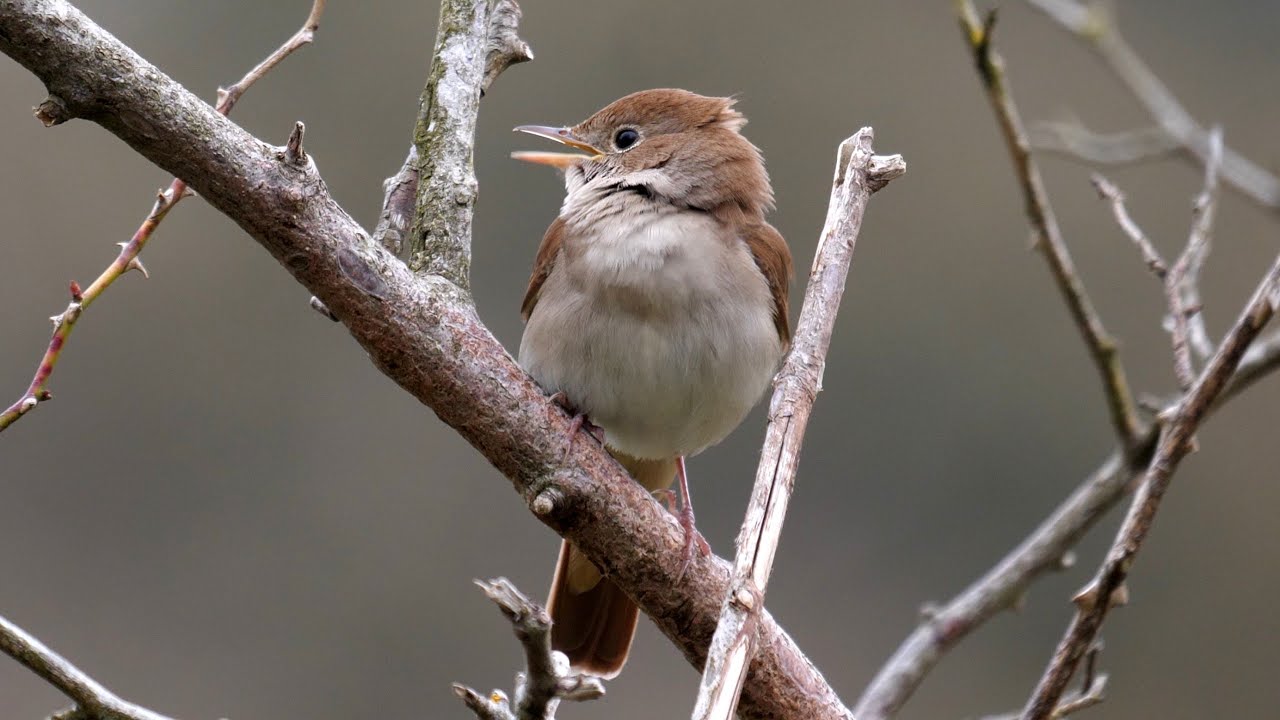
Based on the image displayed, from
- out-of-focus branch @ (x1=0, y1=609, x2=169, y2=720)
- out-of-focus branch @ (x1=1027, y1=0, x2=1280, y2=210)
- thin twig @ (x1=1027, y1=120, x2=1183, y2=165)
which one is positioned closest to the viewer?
out-of-focus branch @ (x1=0, y1=609, x2=169, y2=720)

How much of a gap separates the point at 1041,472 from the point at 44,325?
9683 millimetres

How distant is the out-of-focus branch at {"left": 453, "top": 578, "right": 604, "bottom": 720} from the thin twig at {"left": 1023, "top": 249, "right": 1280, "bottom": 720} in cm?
85

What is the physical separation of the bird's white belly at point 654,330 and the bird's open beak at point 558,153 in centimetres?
63

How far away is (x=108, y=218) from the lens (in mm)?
14273

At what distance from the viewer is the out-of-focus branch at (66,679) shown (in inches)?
88.3

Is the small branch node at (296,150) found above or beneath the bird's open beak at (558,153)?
beneath

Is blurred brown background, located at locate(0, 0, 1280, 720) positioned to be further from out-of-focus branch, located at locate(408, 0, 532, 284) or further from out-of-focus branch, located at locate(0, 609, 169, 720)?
out-of-focus branch, located at locate(0, 609, 169, 720)

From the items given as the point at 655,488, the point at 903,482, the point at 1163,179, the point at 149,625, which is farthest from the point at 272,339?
the point at 655,488

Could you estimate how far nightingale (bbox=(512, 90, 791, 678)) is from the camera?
382cm

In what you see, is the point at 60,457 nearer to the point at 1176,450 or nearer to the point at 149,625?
the point at 149,625

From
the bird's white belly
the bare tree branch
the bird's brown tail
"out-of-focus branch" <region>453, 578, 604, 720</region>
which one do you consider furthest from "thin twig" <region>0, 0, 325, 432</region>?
the bird's brown tail

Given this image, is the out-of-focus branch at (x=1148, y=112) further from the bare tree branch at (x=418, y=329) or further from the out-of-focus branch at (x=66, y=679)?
the out-of-focus branch at (x=66, y=679)

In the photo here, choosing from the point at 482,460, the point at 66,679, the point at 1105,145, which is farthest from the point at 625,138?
the point at 482,460

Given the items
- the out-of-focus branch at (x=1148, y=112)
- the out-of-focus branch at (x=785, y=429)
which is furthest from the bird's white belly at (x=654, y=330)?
the out-of-focus branch at (x=1148, y=112)
